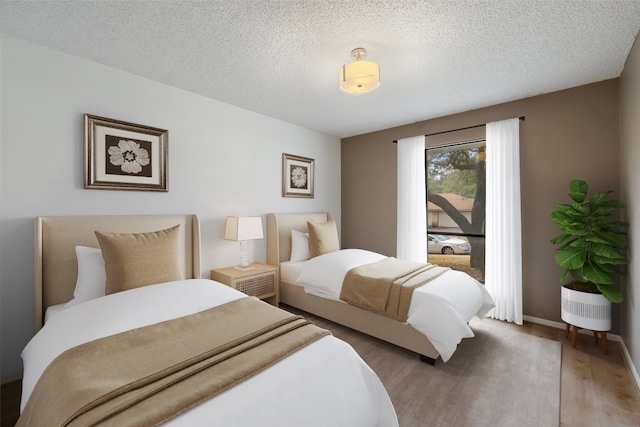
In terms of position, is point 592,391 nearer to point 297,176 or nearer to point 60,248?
point 297,176

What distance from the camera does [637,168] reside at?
6.61ft

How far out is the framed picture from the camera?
3848mm

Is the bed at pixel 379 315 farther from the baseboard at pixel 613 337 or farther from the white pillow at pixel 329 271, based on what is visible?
the baseboard at pixel 613 337

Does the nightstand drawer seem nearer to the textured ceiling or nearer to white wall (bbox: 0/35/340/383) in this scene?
white wall (bbox: 0/35/340/383)

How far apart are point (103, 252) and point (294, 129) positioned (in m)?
2.85

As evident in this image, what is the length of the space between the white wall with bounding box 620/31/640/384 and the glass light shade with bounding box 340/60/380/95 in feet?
6.22

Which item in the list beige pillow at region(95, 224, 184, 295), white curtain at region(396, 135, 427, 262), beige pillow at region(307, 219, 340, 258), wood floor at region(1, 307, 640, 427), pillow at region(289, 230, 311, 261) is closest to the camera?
wood floor at region(1, 307, 640, 427)

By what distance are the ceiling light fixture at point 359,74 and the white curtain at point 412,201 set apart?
2014 millimetres

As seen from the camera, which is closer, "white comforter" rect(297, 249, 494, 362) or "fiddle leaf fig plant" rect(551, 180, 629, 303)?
"white comforter" rect(297, 249, 494, 362)

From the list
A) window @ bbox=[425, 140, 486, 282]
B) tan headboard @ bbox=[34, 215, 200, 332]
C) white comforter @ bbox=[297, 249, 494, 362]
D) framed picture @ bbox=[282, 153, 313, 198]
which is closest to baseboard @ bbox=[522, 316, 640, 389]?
white comforter @ bbox=[297, 249, 494, 362]

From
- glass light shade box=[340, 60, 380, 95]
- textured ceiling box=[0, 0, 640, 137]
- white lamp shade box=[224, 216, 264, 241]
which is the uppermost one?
textured ceiling box=[0, 0, 640, 137]

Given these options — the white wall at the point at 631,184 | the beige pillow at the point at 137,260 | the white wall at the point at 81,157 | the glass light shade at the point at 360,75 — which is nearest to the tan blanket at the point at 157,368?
the beige pillow at the point at 137,260

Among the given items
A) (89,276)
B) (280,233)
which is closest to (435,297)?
(280,233)

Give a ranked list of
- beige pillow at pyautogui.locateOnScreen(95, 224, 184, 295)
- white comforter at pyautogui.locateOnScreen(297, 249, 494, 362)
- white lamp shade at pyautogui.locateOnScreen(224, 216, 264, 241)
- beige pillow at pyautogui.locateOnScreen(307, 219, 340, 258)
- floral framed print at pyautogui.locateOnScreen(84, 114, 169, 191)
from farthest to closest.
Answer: beige pillow at pyautogui.locateOnScreen(307, 219, 340, 258), white lamp shade at pyautogui.locateOnScreen(224, 216, 264, 241), floral framed print at pyautogui.locateOnScreen(84, 114, 169, 191), white comforter at pyautogui.locateOnScreen(297, 249, 494, 362), beige pillow at pyautogui.locateOnScreen(95, 224, 184, 295)
